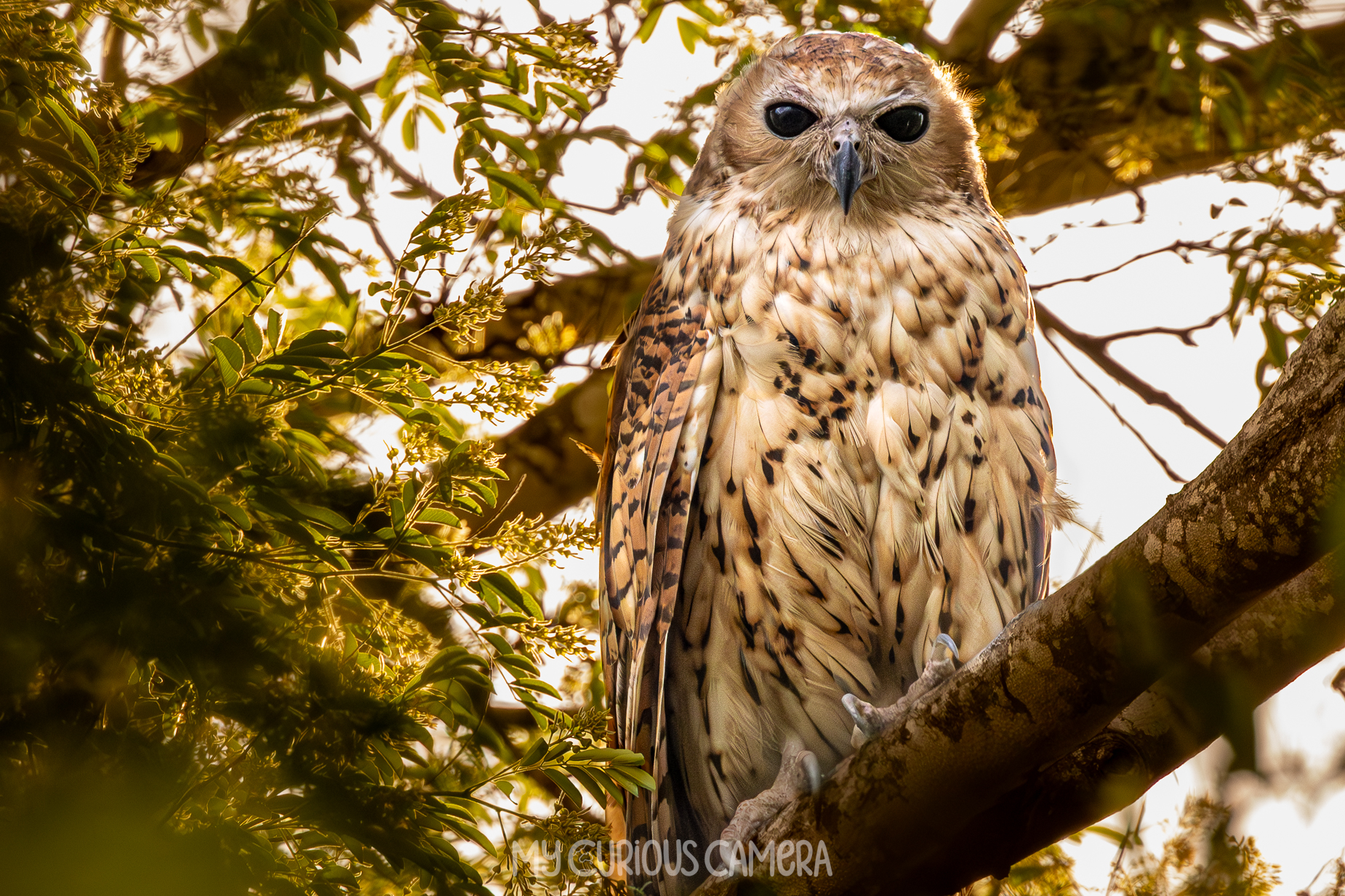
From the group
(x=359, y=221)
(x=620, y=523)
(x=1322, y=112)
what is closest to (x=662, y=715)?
(x=620, y=523)

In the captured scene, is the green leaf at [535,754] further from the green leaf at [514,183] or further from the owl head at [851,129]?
the owl head at [851,129]

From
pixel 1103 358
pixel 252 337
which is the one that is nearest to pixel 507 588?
pixel 252 337

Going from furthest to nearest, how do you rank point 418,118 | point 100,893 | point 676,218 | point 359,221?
1. point 676,218
2. point 418,118
3. point 359,221
4. point 100,893

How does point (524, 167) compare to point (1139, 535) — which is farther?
point (524, 167)

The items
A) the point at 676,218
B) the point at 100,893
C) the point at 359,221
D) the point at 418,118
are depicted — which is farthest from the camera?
the point at 676,218

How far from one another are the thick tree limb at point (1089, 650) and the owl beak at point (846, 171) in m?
1.27

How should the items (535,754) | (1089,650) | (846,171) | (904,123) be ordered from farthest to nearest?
(904,123) → (846,171) → (535,754) → (1089,650)

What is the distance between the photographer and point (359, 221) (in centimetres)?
211

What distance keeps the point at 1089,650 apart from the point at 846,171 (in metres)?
1.47

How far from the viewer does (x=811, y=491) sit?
2.32 meters

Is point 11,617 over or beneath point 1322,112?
beneath

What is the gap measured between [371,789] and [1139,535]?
88cm

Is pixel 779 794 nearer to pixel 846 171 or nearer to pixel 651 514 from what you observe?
pixel 651 514

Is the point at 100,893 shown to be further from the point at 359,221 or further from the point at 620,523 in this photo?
the point at 620,523
